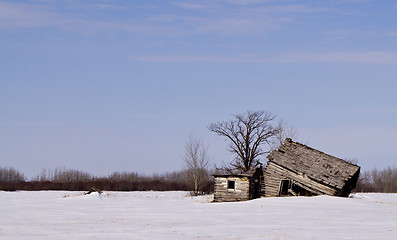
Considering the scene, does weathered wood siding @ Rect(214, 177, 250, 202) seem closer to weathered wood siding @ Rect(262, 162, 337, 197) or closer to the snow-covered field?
weathered wood siding @ Rect(262, 162, 337, 197)

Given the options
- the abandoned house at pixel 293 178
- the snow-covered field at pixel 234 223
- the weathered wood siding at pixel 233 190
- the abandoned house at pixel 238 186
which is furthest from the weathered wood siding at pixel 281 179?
the snow-covered field at pixel 234 223

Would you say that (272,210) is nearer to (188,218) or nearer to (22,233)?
(188,218)

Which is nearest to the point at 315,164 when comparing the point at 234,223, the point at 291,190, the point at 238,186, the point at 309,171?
the point at 309,171

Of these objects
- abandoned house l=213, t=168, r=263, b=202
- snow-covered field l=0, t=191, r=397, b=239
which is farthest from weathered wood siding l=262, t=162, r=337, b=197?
snow-covered field l=0, t=191, r=397, b=239

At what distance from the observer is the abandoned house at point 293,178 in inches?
1679

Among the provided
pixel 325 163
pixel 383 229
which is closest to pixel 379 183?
pixel 325 163

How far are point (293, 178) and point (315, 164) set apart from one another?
239 cm

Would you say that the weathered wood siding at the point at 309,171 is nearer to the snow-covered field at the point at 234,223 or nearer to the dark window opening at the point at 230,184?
the dark window opening at the point at 230,184

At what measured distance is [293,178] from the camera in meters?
43.7

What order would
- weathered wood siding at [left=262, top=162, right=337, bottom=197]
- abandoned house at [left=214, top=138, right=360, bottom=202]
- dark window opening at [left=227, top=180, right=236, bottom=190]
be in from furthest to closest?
dark window opening at [left=227, top=180, right=236, bottom=190]
abandoned house at [left=214, top=138, right=360, bottom=202]
weathered wood siding at [left=262, top=162, right=337, bottom=197]

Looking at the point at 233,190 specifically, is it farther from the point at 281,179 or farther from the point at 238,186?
the point at 281,179

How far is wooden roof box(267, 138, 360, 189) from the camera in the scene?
42562 millimetres

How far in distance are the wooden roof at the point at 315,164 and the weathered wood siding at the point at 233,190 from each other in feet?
10.4

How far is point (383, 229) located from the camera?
982 inches
